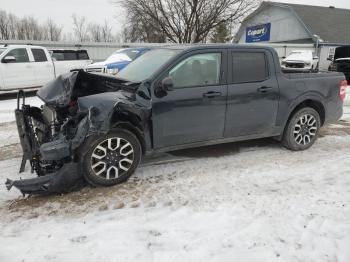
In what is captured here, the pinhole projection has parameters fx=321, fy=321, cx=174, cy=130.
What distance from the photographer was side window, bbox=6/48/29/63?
12.3 metres

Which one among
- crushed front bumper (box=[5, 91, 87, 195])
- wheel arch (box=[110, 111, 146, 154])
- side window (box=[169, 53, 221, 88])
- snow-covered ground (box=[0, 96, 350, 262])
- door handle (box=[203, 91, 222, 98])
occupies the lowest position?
snow-covered ground (box=[0, 96, 350, 262])

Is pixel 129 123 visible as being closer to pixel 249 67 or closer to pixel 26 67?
pixel 249 67

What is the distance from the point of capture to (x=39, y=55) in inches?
513

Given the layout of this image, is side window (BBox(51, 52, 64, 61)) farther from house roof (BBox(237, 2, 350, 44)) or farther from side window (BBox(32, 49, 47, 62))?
house roof (BBox(237, 2, 350, 44))

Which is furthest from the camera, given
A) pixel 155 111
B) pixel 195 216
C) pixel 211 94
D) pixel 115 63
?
pixel 115 63

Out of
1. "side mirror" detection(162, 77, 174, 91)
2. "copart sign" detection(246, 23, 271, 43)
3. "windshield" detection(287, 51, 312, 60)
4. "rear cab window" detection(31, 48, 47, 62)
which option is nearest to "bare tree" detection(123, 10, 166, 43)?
"copart sign" detection(246, 23, 271, 43)

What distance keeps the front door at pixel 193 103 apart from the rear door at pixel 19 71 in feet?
32.1

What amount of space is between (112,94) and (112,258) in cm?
210

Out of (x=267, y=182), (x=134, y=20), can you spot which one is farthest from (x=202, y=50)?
(x=134, y=20)

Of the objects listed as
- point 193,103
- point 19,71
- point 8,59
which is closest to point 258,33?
point 19,71

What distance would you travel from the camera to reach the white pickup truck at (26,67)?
11.9 m

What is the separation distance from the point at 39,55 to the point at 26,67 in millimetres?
885

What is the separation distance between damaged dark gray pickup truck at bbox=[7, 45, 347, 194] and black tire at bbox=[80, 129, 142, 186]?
0.01 m

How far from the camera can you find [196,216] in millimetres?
3477
